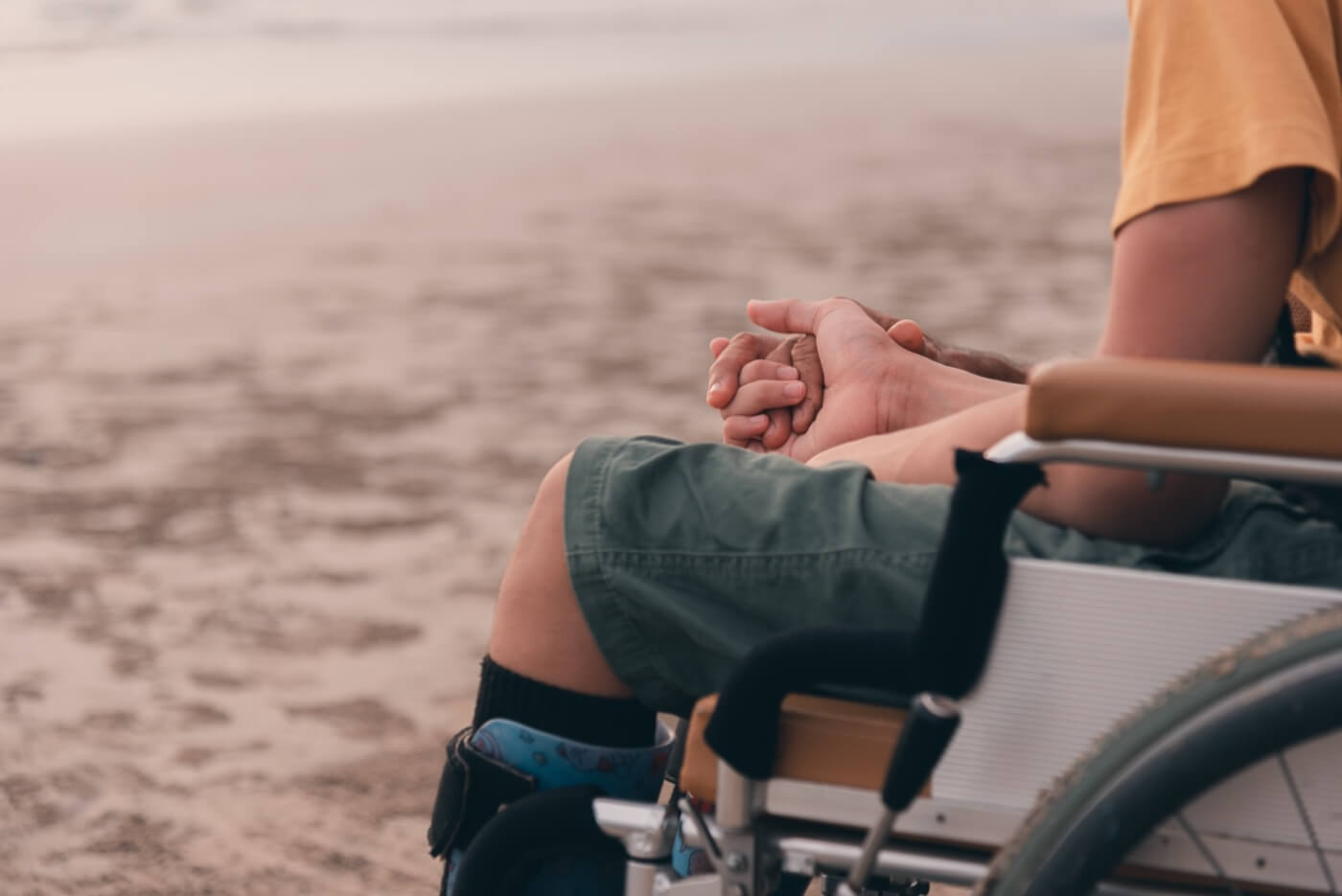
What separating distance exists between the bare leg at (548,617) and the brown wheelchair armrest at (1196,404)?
0.43 m

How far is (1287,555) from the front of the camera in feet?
3.92

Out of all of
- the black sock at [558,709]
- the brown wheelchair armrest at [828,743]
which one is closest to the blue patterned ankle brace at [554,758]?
the black sock at [558,709]

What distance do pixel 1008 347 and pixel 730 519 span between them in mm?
4261

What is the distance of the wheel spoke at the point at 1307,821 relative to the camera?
1.07 m

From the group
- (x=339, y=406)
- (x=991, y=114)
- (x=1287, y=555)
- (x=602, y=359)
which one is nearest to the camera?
(x=1287, y=555)

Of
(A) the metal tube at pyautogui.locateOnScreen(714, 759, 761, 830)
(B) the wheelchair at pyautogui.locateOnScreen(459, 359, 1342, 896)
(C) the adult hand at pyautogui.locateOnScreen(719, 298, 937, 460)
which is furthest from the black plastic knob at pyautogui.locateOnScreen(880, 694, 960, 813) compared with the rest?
(C) the adult hand at pyautogui.locateOnScreen(719, 298, 937, 460)

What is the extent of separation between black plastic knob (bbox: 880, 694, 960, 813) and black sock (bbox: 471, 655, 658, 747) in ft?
1.00

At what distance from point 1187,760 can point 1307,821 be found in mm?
132

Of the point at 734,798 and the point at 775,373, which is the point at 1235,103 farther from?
the point at 775,373

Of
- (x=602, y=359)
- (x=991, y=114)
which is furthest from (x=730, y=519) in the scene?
(x=991, y=114)

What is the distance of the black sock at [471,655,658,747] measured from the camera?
1.31 m

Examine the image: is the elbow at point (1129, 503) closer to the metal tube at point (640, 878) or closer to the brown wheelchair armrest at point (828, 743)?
the brown wheelchair armrest at point (828, 743)

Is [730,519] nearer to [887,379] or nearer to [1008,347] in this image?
[887,379]

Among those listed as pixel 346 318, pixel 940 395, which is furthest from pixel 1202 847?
pixel 346 318
